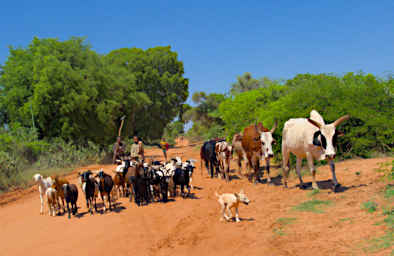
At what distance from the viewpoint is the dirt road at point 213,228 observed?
257 inches

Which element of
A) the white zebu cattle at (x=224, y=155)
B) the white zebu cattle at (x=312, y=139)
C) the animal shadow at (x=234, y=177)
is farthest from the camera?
the animal shadow at (x=234, y=177)

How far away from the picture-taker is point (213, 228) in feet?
27.1

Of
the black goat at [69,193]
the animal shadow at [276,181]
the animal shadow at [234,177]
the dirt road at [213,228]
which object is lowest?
the dirt road at [213,228]

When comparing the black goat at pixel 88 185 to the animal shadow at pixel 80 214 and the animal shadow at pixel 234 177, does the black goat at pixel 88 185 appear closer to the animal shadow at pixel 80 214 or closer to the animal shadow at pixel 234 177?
the animal shadow at pixel 80 214

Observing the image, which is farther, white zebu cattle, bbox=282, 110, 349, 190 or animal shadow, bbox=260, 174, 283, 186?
animal shadow, bbox=260, 174, 283, 186

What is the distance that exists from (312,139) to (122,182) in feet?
20.9

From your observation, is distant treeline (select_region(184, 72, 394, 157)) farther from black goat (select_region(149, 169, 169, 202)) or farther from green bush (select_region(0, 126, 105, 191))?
green bush (select_region(0, 126, 105, 191))

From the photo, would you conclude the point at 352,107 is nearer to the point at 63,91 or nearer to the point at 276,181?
the point at 276,181

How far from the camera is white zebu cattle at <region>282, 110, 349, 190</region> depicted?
9.76 meters

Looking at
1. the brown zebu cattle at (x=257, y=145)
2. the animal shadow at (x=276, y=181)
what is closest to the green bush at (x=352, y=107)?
the brown zebu cattle at (x=257, y=145)

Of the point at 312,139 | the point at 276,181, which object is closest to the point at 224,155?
the point at 276,181

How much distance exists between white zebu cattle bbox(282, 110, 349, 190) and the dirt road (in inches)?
37.1

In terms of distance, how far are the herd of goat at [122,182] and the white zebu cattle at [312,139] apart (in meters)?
3.51

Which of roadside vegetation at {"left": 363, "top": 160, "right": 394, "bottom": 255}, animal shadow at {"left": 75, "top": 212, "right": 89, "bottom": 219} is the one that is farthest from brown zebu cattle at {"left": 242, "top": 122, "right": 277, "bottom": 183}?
animal shadow at {"left": 75, "top": 212, "right": 89, "bottom": 219}
